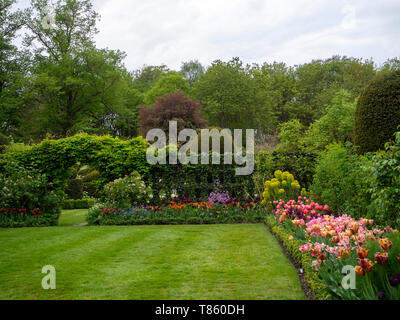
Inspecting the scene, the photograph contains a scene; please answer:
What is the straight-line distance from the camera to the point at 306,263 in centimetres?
430

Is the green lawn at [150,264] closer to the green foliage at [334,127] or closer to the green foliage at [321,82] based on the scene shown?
the green foliage at [334,127]

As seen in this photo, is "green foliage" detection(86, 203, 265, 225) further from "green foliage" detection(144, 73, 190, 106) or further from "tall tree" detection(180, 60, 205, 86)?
"tall tree" detection(180, 60, 205, 86)

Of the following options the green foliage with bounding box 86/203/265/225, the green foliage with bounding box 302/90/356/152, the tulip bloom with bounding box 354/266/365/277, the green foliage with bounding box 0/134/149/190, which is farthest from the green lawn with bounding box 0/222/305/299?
the green foliage with bounding box 302/90/356/152

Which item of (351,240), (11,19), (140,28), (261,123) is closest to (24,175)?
(140,28)

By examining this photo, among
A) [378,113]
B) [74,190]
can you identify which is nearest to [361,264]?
[378,113]

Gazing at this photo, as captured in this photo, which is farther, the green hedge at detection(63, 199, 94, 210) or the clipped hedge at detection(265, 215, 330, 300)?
the green hedge at detection(63, 199, 94, 210)

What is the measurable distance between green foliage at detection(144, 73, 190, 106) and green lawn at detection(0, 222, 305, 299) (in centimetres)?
2515

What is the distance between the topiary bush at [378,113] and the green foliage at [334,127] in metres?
4.45

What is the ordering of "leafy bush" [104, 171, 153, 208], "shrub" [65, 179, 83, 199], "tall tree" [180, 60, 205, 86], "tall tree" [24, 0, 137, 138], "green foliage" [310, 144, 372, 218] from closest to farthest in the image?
"green foliage" [310, 144, 372, 218]
"leafy bush" [104, 171, 153, 208]
"shrub" [65, 179, 83, 199]
"tall tree" [24, 0, 137, 138]
"tall tree" [180, 60, 205, 86]

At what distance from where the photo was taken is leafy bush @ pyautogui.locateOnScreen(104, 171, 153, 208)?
33.4 ft

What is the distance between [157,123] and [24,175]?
16.7 m

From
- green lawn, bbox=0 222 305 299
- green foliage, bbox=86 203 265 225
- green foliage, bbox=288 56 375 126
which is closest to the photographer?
green lawn, bbox=0 222 305 299

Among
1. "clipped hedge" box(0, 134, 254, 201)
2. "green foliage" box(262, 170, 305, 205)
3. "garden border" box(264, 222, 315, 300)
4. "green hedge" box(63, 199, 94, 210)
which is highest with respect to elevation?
"clipped hedge" box(0, 134, 254, 201)

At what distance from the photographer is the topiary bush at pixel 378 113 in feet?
23.1
